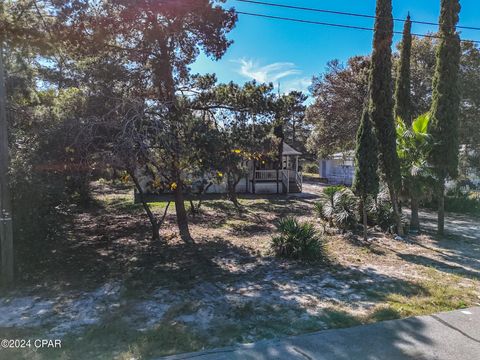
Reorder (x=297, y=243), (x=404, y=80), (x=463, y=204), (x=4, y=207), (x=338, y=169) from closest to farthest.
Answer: (x=4, y=207) → (x=297, y=243) → (x=404, y=80) → (x=463, y=204) → (x=338, y=169)

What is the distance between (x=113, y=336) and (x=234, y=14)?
296 inches

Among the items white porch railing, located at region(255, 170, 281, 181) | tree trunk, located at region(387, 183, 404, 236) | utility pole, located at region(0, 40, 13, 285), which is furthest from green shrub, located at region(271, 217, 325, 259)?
white porch railing, located at region(255, 170, 281, 181)

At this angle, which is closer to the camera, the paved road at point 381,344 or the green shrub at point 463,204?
the paved road at point 381,344

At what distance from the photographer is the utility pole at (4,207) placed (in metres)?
5.80

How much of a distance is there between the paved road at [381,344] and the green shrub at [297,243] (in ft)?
10.7

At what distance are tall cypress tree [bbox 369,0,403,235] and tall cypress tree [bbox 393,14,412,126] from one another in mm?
2564

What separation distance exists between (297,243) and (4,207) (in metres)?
5.72

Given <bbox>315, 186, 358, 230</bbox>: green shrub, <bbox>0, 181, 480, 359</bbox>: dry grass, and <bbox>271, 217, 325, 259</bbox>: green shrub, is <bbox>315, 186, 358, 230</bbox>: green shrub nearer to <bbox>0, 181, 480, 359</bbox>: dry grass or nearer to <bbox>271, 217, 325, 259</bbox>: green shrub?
<bbox>0, 181, 480, 359</bbox>: dry grass

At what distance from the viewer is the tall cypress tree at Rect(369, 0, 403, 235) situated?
344 inches

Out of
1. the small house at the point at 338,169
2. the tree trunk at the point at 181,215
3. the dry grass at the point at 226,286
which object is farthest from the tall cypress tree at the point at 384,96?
the small house at the point at 338,169

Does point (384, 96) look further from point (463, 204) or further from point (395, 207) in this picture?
point (463, 204)

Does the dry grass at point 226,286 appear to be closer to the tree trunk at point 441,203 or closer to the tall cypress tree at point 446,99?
the tree trunk at point 441,203

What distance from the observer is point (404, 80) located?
36.3ft

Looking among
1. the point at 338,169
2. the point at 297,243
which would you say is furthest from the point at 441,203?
the point at 338,169
